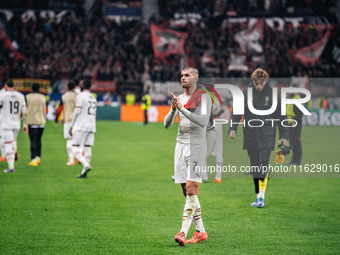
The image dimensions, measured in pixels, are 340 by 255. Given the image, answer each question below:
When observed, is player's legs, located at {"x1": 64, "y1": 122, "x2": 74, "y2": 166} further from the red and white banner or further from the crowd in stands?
the red and white banner

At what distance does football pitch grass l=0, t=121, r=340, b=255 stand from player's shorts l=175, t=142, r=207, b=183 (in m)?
0.92

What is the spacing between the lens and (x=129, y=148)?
A: 23.4m

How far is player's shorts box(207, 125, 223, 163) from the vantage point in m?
15.0

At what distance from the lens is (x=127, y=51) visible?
46.5m

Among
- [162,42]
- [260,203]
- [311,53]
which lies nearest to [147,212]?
[260,203]

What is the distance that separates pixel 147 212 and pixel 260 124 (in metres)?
2.59

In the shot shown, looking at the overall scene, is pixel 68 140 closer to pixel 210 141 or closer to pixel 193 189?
pixel 210 141

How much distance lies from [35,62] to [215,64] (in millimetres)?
12991

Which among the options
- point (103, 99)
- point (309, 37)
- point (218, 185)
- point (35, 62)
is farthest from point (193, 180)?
point (309, 37)

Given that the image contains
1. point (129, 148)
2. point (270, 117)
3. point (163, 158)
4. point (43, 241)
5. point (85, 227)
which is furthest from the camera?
point (129, 148)

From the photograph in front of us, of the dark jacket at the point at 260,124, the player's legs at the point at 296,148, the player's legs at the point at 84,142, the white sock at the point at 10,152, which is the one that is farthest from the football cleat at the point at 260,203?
the white sock at the point at 10,152

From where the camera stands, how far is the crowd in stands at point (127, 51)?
43750 mm

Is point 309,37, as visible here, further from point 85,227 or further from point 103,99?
point 85,227

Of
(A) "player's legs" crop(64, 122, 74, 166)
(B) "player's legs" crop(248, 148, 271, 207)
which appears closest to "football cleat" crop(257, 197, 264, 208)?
(B) "player's legs" crop(248, 148, 271, 207)
